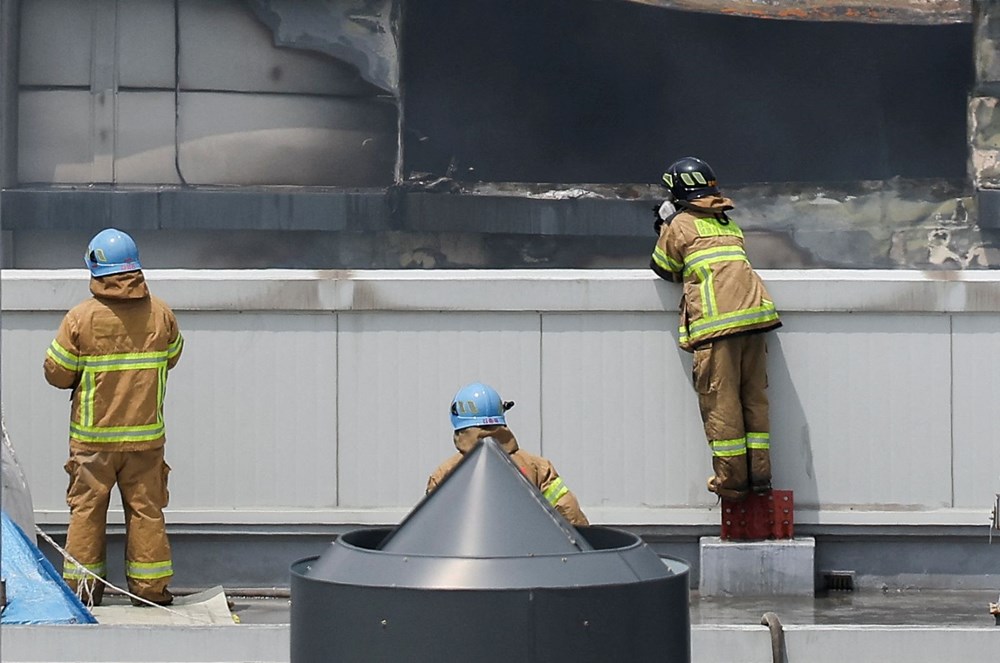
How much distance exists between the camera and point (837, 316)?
27.6 ft

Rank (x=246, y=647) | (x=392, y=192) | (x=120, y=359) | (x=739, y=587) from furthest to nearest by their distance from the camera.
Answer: (x=392, y=192) < (x=739, y=587) < (x=120, y=359) < (x=246, y=647)

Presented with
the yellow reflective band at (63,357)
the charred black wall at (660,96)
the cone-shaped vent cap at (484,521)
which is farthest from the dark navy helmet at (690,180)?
the charred black wall at (660,96)

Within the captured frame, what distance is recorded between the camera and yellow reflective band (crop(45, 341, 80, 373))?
762 centimetres

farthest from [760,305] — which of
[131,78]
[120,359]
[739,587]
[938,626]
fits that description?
[131,78]

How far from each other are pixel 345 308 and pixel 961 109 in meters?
9.62

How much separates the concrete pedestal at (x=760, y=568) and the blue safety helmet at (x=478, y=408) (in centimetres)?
155

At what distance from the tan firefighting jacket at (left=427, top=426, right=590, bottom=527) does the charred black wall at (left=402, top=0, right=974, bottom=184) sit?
9.46 m

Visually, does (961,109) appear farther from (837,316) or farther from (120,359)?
(120,359)

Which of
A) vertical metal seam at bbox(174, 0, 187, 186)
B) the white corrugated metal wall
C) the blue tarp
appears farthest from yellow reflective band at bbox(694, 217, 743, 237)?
vertical metal seam at bbox(174, 0, 187, 186)

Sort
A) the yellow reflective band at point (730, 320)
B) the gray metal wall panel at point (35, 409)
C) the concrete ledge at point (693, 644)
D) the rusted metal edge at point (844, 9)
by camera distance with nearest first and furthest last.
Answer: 1. the concrete ledge at point (693, 644)
2. the yellow reflective band at point (730, 320)
3. the gray metal wall panel at point (35, 409)
4. the rusted metal edge at point (844, 9)

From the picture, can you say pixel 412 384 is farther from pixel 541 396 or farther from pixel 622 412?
pixel 622 412

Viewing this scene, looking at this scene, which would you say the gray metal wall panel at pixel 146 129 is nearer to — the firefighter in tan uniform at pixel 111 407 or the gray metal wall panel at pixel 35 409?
the gray metal wall panel at pixel 35 409

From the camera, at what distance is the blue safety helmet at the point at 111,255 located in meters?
7.59

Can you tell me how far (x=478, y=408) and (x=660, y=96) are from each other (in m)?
9.98
